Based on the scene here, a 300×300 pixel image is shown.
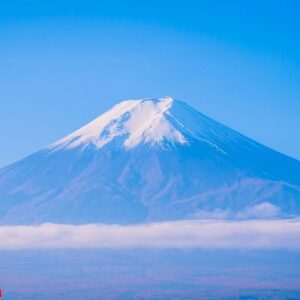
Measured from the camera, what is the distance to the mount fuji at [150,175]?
13850 centimetres

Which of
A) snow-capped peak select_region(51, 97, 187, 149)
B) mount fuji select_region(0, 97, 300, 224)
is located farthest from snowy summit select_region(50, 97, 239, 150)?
mount fuji select_region(0, 97, 300, 224)

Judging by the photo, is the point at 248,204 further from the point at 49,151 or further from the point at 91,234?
the point at 49,151

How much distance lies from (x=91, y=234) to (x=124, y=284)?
3963cm

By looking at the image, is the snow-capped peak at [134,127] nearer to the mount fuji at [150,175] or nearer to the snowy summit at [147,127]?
the snowy summit at [147,127]

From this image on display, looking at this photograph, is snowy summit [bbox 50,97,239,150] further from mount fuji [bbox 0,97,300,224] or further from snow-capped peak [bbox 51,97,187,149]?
mount fuji [bbox 0,97,300,224]

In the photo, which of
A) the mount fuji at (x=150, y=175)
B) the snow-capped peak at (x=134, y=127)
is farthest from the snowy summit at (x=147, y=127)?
the mount fuji at (x=150, y=175)

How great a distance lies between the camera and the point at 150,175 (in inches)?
5758

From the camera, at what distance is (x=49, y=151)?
159 meters

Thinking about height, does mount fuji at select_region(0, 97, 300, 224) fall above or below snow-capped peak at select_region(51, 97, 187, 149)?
below

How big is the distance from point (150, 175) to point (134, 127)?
448 inches

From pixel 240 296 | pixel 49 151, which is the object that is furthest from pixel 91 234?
pixel 240 296

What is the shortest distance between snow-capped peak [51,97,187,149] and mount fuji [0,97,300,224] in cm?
16

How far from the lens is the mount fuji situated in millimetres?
138500

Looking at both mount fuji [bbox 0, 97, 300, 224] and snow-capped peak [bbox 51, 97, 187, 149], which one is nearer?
mount fuji [bbox 0, 97, 300, 224]
